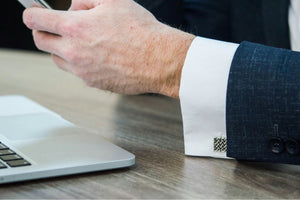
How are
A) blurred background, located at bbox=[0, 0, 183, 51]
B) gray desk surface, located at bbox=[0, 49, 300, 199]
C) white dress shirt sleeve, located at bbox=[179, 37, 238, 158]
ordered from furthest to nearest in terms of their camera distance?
blurred background, located at bbox=[0, 0, 183, 51], white dress shirt sleeve, located at bbox=[179, 37, 238, 158], gray desk surface, located at bbox=[0, 49, 300, 199]

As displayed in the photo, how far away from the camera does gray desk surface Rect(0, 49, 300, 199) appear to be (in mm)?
461

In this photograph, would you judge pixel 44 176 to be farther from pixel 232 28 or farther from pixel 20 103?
pixel 232 28

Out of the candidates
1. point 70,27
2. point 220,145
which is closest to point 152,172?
point 220,145

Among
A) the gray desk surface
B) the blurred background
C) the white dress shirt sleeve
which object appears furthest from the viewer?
the blurred background

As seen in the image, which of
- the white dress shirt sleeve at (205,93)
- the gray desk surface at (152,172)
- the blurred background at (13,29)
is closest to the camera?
the gray desk surface at (152,172)

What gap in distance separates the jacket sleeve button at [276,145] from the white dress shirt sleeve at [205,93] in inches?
2.7

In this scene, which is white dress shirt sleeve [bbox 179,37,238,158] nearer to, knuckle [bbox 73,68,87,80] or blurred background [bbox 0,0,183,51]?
knuckle [bbox 73,68,87,80]

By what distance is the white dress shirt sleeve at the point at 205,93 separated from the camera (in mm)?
594

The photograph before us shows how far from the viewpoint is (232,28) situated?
1142mm

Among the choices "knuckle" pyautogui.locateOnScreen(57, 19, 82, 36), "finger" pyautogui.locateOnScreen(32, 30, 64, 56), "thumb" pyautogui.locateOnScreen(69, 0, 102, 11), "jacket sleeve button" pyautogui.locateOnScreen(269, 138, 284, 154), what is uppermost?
"thumb" pyautogui.locateOnScreen(69, 0, 102, 11)

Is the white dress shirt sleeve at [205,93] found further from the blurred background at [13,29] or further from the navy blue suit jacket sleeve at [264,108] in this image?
the blurred background at [13,29]

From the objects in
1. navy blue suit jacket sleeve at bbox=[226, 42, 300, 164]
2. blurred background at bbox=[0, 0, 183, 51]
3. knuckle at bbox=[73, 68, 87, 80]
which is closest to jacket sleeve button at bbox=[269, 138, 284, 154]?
navy blue suit jacket sleeve at bbox=[226, 42, 300, 164]

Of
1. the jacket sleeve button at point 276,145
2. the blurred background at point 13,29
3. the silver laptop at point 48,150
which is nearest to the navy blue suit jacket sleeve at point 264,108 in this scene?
the jacket sleeve button at point 276,145

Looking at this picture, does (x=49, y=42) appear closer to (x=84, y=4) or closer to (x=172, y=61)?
(x=84, y=4)
